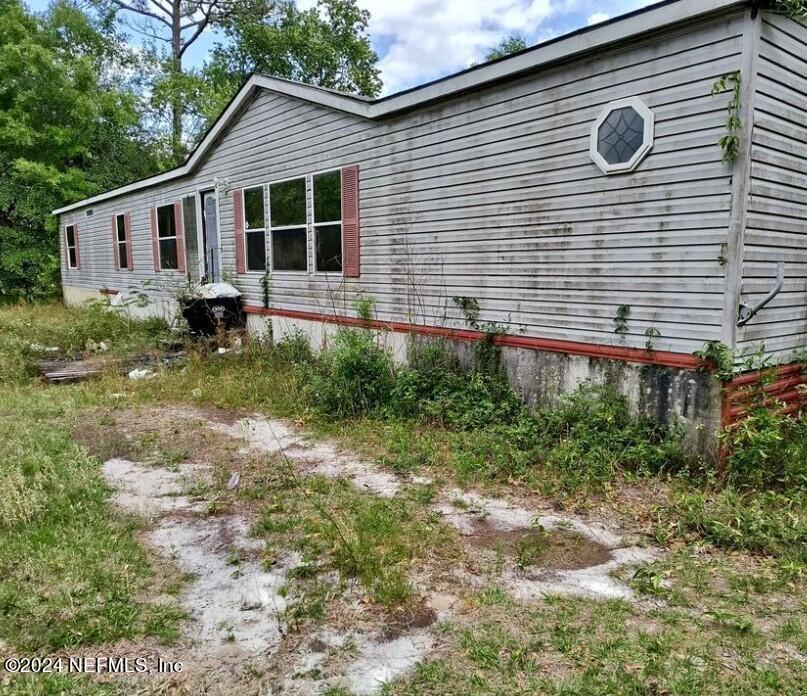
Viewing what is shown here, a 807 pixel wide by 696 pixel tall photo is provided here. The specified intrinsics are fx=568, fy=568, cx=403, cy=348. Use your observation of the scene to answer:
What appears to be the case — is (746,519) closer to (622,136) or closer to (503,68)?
(622,136)

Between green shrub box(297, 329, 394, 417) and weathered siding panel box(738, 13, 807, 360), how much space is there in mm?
3499

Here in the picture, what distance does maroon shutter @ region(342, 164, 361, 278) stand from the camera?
→ 744cm

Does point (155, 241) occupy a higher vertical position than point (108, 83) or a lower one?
lower

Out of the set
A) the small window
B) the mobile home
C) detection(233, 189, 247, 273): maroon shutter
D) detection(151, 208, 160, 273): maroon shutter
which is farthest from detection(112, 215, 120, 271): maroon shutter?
the mobile home

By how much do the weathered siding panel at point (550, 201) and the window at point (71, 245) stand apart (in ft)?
40.3

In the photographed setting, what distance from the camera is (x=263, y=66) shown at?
2580cm

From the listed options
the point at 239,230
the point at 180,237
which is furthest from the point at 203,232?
the point at 239,230

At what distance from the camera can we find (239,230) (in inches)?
383

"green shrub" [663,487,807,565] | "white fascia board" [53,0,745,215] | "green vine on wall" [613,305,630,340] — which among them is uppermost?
"white fascia board" [53,0,745,215]

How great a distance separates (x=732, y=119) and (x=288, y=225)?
6197mm

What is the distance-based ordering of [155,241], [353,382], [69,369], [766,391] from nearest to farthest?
[766,391], [353,382], [69,369], [155,241]

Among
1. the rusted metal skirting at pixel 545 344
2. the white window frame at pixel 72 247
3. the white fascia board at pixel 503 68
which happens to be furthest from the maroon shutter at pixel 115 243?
the rusted metal skirting at pixel 545 344

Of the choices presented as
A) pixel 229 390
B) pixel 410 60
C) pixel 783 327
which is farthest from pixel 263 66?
pixel 783 327

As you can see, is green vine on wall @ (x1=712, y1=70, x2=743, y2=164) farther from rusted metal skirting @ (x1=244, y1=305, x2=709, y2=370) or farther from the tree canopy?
the tree canopy
